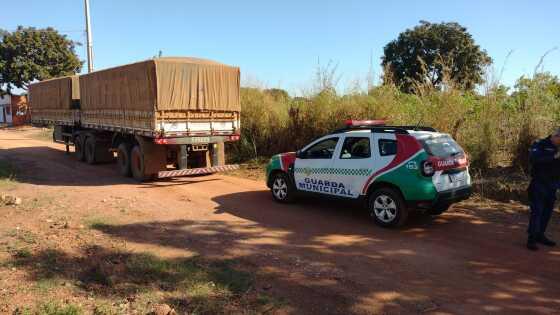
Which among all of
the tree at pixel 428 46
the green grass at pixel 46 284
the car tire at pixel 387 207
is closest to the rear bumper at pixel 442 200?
the car tire at pixel 387 207

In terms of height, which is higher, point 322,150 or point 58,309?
point 322,150

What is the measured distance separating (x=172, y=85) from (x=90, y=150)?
246 inches

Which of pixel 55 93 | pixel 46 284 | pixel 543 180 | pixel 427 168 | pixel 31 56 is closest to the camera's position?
pixel 46 284

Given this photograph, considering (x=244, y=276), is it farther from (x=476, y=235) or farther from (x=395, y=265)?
(x=476, y=235)

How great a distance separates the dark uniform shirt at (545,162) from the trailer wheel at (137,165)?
29.7ft

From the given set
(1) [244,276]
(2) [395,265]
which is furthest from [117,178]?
(2) [395,265]

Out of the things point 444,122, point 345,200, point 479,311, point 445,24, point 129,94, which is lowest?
point 479,311

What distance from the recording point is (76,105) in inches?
647

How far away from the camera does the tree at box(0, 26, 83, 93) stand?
37562 millimetres

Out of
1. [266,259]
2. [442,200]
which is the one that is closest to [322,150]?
[442,200]

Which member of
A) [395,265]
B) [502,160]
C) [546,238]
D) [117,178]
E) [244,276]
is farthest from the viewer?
[117,178]

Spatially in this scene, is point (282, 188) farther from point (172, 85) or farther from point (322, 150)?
point (172, 85)

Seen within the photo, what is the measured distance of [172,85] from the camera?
36.0ft

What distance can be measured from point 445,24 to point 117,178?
37.5 m
